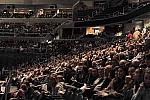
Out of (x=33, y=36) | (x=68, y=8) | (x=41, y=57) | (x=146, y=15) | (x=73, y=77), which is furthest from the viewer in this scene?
(x=68, y=8)

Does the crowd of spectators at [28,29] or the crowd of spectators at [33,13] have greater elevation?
the crowd of spectators at [33,13]

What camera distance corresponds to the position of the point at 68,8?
4400 cm

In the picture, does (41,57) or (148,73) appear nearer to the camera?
(148,73)

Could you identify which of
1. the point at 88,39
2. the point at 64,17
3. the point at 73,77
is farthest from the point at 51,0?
the point at 73,77

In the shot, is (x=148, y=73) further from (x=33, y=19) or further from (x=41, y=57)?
(x=33, y=19)

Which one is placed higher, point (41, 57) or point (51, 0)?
point (51, 0)

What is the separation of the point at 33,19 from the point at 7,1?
6.80 m

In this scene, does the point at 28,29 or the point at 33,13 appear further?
→ the point at 33,13

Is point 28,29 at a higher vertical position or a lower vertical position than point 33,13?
lower

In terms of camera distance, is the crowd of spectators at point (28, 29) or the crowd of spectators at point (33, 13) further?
the crowd of spectators at point (33, 13)

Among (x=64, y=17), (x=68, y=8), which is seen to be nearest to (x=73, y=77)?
(x=64, y=17)

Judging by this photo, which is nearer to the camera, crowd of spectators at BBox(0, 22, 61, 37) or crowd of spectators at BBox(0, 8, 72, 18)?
crowd of spectators at BBox(0, 22, 61, 37)

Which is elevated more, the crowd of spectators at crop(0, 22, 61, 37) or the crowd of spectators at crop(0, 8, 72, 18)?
the crowd of spectators at crop(0, 8, 72, 18)

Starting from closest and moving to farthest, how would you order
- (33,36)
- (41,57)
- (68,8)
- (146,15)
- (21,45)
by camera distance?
(146,15) → (41,57) → (21,45) → (33,36) → (68,8)
